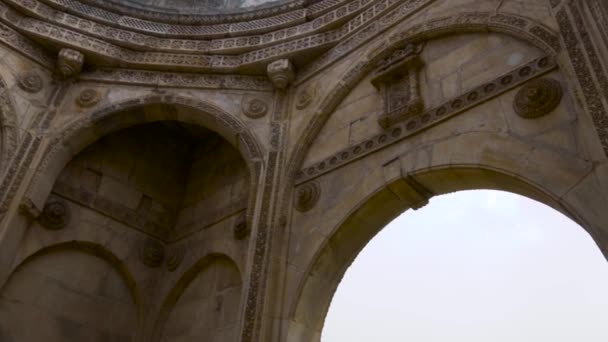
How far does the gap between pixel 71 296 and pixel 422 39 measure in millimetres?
4603

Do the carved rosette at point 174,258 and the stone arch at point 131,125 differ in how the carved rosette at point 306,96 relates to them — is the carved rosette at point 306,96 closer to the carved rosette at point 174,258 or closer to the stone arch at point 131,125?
the stone arch at point 131,125

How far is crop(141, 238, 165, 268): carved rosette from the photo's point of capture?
6516mm

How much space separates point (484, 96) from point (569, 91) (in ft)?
2.27

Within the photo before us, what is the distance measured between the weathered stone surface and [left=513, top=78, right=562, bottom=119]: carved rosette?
0.01 meters

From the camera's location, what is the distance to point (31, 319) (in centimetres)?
551

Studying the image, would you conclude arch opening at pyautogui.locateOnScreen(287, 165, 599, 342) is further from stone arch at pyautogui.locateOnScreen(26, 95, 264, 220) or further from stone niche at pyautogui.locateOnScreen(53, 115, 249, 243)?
stone niche at pyautogui.locateOnScreen(53, 115, 249, 243)

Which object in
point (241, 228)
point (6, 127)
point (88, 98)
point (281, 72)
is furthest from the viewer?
point (88, 98)

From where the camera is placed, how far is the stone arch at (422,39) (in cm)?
394

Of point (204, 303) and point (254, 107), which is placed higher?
point (254, 107)

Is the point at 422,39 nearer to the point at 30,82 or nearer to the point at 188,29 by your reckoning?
the point at 188,29

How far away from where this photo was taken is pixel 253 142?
19.4ft

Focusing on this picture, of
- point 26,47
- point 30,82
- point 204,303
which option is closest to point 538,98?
→ point 204,303

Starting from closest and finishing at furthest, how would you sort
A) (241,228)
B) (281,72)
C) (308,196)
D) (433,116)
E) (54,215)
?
1. (433,116)
2. (308,196)
3. (241,228)
4. (54,215)
5. (281,72)

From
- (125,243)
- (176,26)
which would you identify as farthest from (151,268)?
(176,26)
